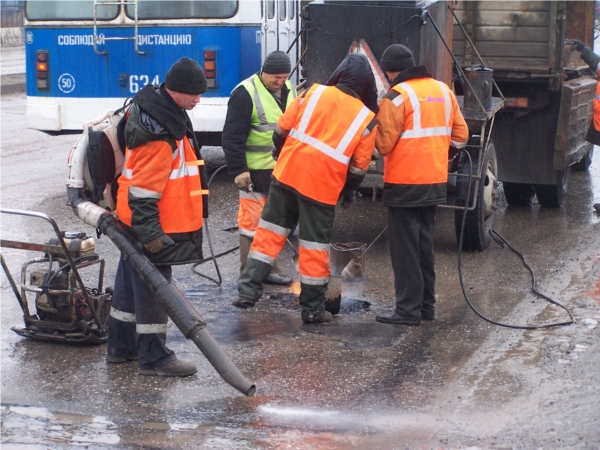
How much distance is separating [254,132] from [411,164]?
1242 millimetres

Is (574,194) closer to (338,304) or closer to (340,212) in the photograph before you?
(340,212)

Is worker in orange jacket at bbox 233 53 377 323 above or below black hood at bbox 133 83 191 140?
below

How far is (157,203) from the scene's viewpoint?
4.75 meters

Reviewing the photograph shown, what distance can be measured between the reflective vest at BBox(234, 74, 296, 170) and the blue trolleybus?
122 inches

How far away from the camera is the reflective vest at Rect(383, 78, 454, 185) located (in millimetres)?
5703

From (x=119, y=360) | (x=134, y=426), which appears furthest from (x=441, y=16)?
(x=134, y=426)

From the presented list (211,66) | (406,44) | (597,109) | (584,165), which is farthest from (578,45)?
(211,66)

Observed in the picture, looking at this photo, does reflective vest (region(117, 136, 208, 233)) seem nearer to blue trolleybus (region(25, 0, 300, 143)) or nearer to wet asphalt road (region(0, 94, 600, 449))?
wet asphalt road (region(0, 94, 600, 449))

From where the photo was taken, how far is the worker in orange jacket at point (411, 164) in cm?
570

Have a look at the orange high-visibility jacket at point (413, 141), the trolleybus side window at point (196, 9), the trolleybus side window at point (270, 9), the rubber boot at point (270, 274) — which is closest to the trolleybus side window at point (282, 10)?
the trolleybus side window at point (270, 9)

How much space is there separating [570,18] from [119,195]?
707 cm

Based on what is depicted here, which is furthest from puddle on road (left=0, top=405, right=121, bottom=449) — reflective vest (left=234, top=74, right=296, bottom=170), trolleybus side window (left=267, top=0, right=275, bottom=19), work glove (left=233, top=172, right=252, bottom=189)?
trolleybus side window (left=267, top=0, right=275, bottom=19)

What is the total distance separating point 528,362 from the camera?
5.08m

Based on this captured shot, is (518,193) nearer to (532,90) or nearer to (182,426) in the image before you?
(532,90)
